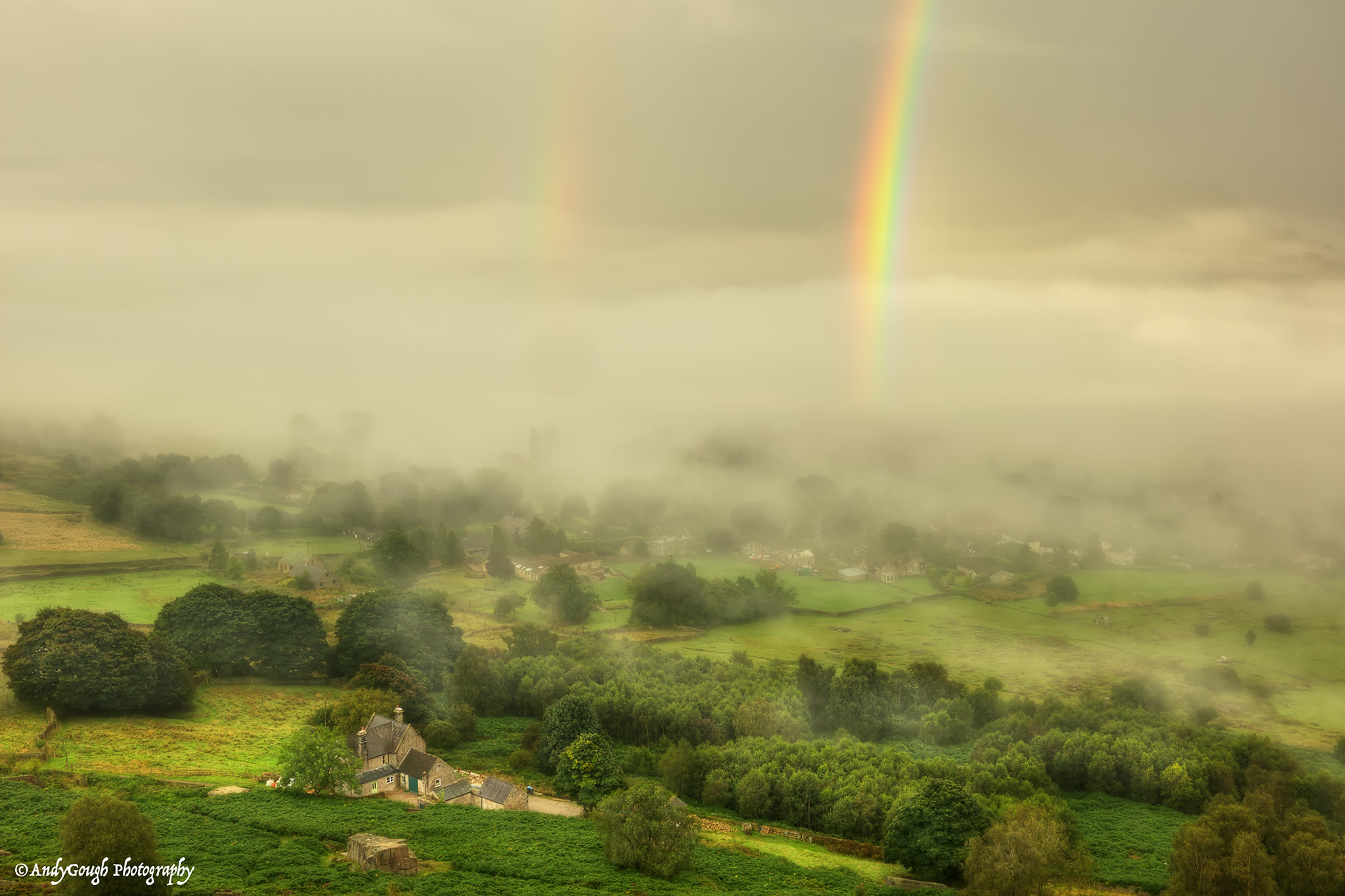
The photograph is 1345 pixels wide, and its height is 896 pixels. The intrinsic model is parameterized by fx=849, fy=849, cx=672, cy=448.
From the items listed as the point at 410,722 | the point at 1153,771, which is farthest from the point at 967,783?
the point at 410,722

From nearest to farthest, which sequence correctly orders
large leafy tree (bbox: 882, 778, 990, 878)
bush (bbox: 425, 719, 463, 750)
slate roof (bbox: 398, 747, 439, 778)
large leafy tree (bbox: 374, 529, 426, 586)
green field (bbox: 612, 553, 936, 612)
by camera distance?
large leafy tree (bbox: 882, 778, 990, 878), slate roof (bbox: 398, 747, 439, 778), bush (bbox: 425, 719, 463, 750), large leafy tree (bbox: 374, 529, 426, 586), green field (bbox: 612, 553, 936, 612)

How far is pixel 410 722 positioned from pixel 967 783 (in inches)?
1095

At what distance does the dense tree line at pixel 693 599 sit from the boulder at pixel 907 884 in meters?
34.4

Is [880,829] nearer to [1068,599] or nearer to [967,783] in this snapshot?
[967,783]

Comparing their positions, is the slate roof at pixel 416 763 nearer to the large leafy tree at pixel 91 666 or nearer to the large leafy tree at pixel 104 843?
the large leafy tree at pixel 91 666

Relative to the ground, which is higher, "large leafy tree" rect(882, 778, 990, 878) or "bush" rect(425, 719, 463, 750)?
"large leafy tree" rect(882, 778, 990, 878)

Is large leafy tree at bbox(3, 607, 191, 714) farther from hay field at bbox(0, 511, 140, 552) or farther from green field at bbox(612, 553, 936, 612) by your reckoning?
green field at bbox(612, 553, 936, 612)

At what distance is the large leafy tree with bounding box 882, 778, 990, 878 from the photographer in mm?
31391

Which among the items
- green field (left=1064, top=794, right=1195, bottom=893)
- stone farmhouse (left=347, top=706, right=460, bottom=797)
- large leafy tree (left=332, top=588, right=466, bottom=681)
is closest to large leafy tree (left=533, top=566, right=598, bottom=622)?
large leafy tree (left=332, top=588, right=466, bottom=681)

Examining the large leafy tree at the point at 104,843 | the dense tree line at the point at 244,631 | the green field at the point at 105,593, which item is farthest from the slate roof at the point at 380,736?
the green field at the point at 105,593

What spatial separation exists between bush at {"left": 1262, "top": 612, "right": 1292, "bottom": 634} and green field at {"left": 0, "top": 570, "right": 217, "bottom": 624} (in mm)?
75097

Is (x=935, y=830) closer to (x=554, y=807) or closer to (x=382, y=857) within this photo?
(x=554, y=807)

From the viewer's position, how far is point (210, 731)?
40.8 meters

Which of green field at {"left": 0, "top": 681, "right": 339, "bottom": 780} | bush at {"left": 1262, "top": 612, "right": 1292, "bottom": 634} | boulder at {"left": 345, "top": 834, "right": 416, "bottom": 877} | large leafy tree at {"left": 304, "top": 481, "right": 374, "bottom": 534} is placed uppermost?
large leafy tree at {"left": 304, "top": 481, "right": 374, "bottom": 534}
